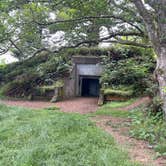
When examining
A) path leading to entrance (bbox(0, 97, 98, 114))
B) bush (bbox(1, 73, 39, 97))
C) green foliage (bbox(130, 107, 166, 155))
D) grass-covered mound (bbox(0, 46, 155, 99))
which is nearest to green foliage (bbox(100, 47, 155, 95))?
grass-covered mound (bbox(0, 46, 155, 99))

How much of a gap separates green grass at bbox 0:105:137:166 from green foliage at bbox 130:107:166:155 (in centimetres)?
64

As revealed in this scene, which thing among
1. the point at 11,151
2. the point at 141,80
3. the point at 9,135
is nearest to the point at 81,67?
the point at 141,80

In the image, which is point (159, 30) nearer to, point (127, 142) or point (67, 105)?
point (127, 142)

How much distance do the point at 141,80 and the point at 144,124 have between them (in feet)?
14.4

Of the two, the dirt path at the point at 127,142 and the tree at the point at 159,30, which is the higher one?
the tree at the point at 159,30

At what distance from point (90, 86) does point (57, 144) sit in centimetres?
866

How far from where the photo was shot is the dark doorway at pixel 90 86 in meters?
13.0

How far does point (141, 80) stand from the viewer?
10438 mm

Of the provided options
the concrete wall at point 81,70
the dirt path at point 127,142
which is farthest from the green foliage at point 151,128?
the concrete wall at point 81,70

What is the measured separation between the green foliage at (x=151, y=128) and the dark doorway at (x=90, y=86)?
18.5ft

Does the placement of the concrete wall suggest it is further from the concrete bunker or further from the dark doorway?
the dark doorway

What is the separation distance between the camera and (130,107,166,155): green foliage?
4.97 metres

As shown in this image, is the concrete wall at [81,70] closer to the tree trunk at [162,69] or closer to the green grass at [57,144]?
the green grass at [57,144]

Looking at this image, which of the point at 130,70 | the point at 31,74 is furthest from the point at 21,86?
the point at 130,70
